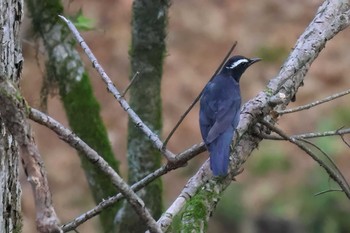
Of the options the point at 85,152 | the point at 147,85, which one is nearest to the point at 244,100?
the point at 147,85

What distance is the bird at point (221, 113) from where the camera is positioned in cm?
286

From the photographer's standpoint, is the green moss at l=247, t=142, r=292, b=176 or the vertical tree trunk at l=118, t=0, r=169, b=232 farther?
the green moss at l=247, t=142, r=292, b=176

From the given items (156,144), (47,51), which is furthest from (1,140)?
(47,51)

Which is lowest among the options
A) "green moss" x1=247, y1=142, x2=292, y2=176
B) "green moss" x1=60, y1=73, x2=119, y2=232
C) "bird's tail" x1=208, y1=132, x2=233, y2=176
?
"bird's tail" x1=208, y1=132, x2=233, y2=176

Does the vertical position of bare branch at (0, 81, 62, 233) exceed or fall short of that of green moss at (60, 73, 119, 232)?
it falls short

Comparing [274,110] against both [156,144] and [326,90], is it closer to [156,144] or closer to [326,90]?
[156,144]

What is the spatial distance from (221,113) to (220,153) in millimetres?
468

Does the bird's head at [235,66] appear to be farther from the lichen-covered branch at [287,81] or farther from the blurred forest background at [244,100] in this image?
the blurred forest background at [244,100]

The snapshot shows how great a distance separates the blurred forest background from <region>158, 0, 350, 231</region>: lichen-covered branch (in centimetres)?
410

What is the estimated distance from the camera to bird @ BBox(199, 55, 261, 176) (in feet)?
9.39

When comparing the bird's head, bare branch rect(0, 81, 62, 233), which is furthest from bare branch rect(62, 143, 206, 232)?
the bird's head

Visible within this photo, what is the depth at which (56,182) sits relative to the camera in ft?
29.5

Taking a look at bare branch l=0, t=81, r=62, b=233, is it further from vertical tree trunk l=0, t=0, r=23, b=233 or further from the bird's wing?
the bird's wing

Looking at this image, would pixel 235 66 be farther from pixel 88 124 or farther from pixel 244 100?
pixel 244 100
